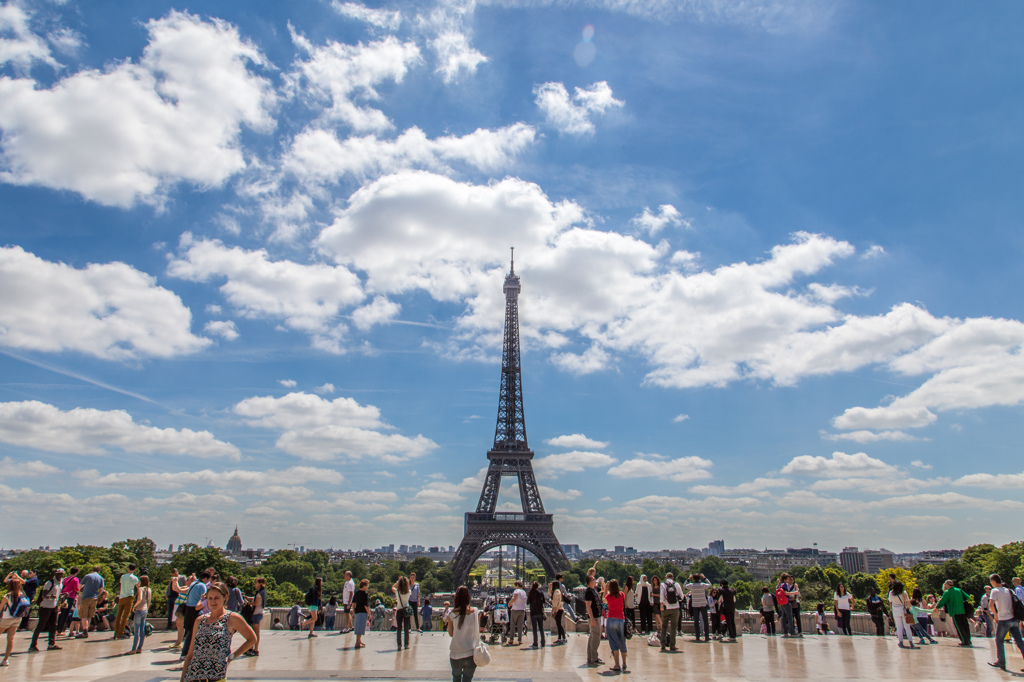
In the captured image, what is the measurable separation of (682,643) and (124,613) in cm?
1351

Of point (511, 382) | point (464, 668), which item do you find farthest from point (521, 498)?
point (464, 668)

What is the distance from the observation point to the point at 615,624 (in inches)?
423

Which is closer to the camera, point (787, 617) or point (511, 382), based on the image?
point (787, 617)

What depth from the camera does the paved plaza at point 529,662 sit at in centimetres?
1004

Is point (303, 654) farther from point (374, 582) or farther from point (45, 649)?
point (374, 582)

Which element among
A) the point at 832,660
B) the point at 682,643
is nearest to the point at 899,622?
the point at 832,660

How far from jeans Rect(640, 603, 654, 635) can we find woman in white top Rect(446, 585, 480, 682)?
33.2 ft

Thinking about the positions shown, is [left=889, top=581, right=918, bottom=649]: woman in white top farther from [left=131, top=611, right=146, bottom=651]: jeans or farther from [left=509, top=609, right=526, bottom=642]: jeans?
[left=131, top=611, right=146, bottom=651]: jeans

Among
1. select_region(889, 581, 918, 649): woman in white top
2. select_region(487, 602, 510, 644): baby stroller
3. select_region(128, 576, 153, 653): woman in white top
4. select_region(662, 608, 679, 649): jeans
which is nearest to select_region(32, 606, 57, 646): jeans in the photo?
select_region(128, 576, 153, 653): woman in white top

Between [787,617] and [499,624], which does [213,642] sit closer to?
[499,624]

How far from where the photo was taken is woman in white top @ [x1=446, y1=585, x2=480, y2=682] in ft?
23.1

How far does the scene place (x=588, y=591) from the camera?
37.6 feet

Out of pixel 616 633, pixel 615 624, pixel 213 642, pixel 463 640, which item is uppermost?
pixel 213 642

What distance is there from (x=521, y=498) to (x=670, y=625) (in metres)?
49.7
